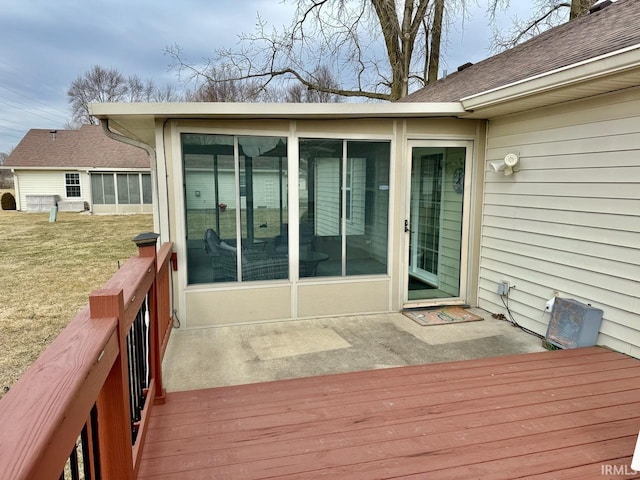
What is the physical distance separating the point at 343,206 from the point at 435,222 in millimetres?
1292

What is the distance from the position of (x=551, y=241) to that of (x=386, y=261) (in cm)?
170

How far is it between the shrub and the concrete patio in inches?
802

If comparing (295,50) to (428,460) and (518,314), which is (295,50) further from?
(428,460)

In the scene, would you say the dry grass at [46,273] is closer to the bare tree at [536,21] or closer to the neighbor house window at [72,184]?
the neighbor house window at [72,184]

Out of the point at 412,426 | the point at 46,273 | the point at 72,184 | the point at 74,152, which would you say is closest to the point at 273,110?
the point at 412,426

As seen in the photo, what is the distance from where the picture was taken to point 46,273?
7324 millimetres

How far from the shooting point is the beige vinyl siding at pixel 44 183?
1870 cm

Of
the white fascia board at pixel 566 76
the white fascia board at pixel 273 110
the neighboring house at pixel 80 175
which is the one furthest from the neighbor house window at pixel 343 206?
the neighboring house at pixel 80 175

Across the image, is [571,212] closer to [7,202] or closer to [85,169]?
[85,169]

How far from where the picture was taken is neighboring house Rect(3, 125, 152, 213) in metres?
17.9

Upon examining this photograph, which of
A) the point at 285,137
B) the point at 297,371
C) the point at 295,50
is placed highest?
the point at 295,50

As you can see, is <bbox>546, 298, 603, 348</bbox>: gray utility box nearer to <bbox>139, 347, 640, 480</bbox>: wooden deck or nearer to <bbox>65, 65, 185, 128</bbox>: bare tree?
<bbox>139, 347, 640, 480</bbox>: wooden deck

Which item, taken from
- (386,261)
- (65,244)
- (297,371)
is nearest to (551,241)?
(386,261)

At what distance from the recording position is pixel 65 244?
33.9 ft
